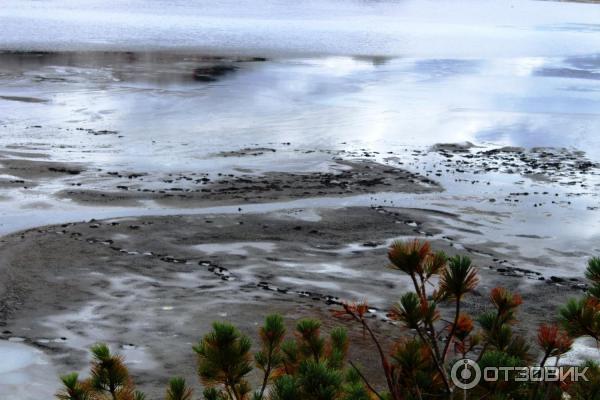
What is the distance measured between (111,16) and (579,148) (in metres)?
47.3

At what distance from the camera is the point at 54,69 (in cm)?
3142

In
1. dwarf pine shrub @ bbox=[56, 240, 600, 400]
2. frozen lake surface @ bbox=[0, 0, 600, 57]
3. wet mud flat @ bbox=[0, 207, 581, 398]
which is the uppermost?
dwarf pine shrub @ bbox=[56, 240, 600, 400]

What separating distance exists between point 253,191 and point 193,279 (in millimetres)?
4740

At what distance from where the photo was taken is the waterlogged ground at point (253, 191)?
9961mm

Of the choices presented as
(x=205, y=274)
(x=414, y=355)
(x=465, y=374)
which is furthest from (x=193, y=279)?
(x=465, y=374)

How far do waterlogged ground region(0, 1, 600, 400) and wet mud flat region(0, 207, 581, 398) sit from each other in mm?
35

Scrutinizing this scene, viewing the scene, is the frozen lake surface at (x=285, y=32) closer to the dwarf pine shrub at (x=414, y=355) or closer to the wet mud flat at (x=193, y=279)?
the wet mud flat at (x=193, y=279)

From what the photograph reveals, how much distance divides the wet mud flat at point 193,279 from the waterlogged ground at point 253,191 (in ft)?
0.12

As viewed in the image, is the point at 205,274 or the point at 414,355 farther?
the point at 205,274

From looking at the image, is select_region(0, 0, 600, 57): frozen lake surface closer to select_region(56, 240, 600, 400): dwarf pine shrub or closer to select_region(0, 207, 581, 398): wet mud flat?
select_region(0, 207, 581, 398): wet mud flat

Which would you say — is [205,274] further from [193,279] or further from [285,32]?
[285,32]

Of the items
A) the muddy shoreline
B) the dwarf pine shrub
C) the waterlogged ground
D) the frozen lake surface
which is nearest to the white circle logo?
the dwarf pine shrub

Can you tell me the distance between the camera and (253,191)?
15.6 m

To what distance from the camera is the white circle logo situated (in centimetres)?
295
